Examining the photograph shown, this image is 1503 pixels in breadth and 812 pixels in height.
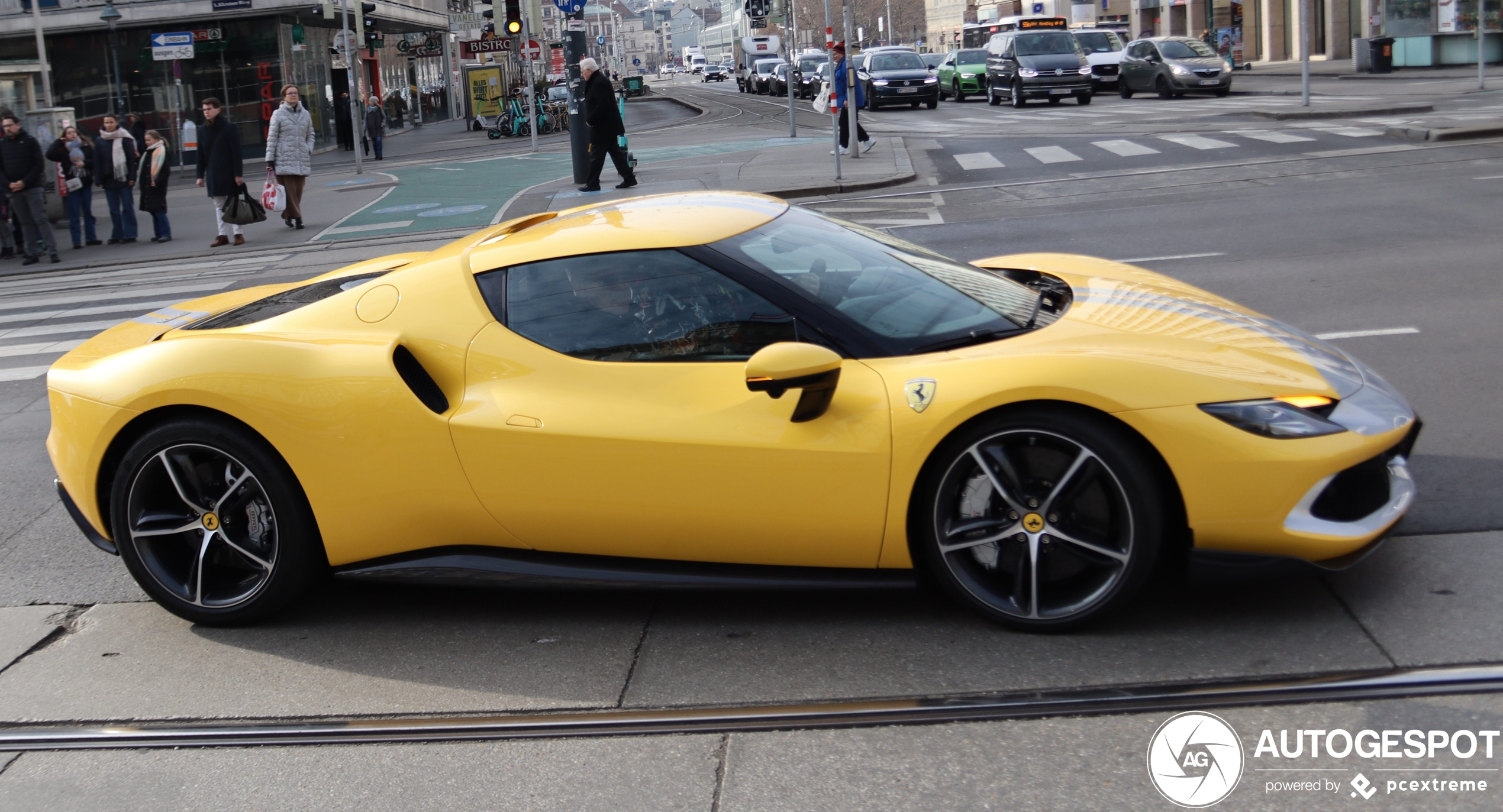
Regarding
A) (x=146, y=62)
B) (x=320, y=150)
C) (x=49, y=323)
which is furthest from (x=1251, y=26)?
(x=49, y=323)

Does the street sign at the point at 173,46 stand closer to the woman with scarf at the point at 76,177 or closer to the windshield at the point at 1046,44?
the woman with scarf at the point at 76,177

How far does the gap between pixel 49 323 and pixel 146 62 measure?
31.1 m

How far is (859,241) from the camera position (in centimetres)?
464

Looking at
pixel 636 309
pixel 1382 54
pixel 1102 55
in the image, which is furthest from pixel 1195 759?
pixel 1382 54

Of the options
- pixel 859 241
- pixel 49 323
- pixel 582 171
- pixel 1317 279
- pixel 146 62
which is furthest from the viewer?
pixel 146 62

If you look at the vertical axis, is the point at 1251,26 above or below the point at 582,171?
above

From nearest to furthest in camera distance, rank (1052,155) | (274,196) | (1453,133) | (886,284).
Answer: (886,284) < (1453,133) < (274,196) < (1052,155)

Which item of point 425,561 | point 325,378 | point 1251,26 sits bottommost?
point 425,561

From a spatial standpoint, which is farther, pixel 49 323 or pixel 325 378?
pixel 49 323

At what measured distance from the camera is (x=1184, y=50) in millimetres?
31922

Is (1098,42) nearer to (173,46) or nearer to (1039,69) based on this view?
(1039,69)

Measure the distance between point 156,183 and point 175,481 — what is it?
15145 millimetres

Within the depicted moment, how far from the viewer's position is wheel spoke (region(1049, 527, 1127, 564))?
367cm

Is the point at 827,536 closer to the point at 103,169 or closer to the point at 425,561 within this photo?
the point at 425,561
